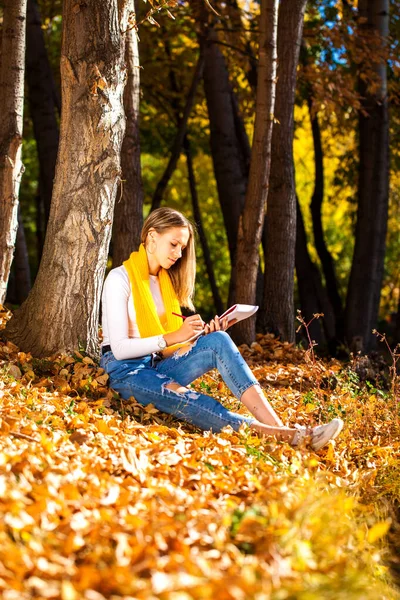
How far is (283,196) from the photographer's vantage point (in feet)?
28.0

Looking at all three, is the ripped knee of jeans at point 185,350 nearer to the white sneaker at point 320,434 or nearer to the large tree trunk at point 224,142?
the white sneaker at point 320,434

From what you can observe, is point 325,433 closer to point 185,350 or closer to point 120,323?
point 185,350

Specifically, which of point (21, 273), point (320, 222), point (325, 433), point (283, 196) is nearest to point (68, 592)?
point (325, 433)

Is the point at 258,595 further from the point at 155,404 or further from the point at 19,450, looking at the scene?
the point at 155,404

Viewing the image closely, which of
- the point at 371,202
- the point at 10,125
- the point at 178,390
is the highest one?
the point at 10,125

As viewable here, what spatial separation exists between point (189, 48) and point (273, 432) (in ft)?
32.0

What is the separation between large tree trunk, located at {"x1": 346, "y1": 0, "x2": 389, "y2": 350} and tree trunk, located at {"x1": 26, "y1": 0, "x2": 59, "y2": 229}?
4040mm

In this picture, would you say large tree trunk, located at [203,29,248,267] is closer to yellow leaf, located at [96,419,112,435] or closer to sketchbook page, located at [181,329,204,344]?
sketchbook page, located at [181,329,204,344]

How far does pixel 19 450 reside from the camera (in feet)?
11.7

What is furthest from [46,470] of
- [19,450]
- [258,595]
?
[258,595]

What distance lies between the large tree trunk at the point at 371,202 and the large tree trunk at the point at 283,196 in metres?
1.97

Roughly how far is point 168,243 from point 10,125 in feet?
7.65

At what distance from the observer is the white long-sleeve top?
491 centimetres

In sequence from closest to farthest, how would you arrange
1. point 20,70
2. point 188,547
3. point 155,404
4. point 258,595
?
point 258,595, point 188,547, point 155,404, point 20,70
